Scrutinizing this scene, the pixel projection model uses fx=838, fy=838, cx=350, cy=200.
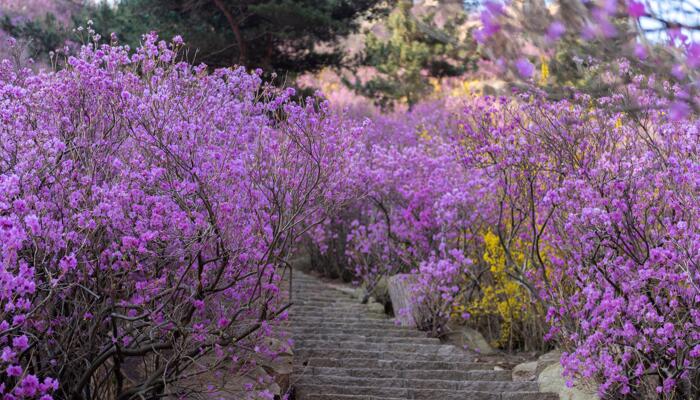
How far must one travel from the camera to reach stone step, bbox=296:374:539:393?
6.82 metres

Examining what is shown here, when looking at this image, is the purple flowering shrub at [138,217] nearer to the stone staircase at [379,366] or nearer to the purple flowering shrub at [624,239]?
the stone staircase at [379,366]

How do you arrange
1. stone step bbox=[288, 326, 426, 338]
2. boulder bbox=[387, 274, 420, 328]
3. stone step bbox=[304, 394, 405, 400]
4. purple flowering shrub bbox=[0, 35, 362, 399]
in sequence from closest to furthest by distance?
purple flowering shrub bbox=[0, 35, 362, 399] < stone step bbox=[304, 394, 405, 400] < stone step bbox=[288, 326, 426, 338] < boulder bbox=[387, 274, 420, 328]

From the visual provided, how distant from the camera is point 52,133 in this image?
5.25 m

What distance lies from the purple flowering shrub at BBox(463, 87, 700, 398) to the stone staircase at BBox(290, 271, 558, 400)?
76cm

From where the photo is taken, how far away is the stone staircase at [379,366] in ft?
21.9

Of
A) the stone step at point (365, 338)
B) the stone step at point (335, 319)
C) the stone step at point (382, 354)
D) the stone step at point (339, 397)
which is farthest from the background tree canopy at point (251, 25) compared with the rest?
the stone step at point (339, 397)

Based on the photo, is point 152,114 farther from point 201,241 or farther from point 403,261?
point 403,261

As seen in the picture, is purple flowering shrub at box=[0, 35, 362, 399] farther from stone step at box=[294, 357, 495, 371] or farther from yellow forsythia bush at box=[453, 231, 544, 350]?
yellow forsythia bush at box=[453, 231, 544, 350]

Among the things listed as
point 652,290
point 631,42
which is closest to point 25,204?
point 631,42

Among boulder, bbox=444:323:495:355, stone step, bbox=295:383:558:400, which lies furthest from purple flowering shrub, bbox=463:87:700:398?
boulder, bbox=444:323:495:355

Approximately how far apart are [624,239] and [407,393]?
2.10 m

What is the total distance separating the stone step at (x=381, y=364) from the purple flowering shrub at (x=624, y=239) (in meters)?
0.97

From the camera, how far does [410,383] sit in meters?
6.94

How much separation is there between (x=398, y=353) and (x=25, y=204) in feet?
14.5
